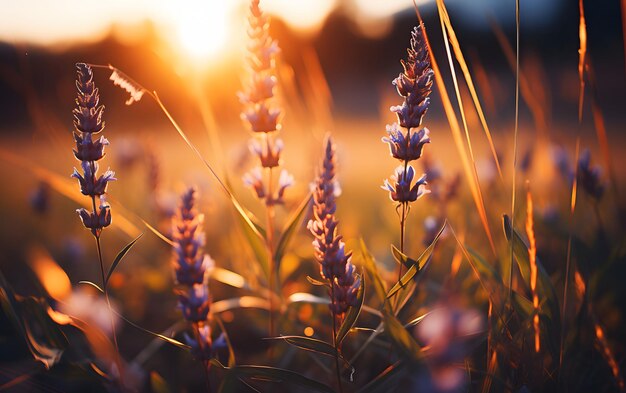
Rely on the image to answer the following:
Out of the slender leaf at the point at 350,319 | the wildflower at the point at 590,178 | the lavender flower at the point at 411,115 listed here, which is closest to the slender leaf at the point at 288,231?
the lavender flower at the point at 411,115

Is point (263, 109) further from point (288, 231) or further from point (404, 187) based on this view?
point (404, 187)

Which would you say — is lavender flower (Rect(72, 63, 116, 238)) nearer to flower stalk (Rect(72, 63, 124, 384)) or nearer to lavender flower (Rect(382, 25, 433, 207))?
flower stalk (Rect(72, 63, 124, 384))

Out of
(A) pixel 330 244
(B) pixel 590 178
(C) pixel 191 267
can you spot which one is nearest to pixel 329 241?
(A) pixel 330 244

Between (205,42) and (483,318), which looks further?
(205,42)

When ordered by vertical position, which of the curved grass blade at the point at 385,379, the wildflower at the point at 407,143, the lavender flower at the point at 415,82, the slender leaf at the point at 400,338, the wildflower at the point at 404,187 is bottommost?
the curved grass blade at the point at 385,379

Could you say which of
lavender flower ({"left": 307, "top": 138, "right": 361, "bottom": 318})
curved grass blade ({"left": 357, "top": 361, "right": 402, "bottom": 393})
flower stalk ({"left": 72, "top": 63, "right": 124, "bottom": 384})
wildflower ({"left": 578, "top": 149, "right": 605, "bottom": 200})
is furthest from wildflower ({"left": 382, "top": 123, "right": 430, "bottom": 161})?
wildflower ({"left": 578, "top": 149, "right": 605, "bottom": 200})

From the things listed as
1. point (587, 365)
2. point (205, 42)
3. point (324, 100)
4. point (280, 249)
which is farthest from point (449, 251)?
point (205, 42)

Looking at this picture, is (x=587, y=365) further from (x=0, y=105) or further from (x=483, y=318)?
(x=0, y=105)

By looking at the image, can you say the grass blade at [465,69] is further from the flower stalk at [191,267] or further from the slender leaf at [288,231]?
the flower stalk at [191,267]
